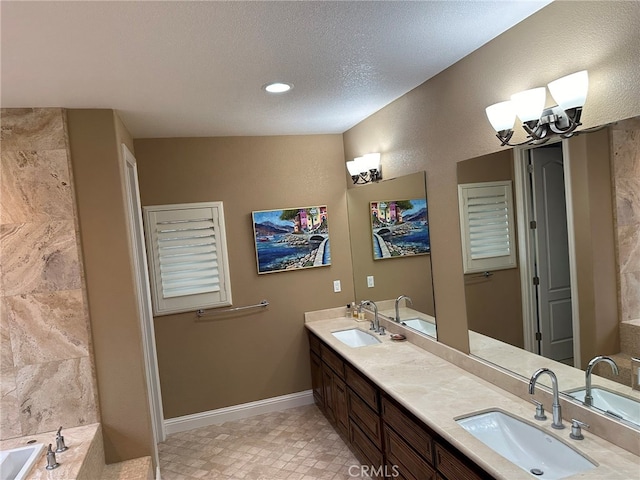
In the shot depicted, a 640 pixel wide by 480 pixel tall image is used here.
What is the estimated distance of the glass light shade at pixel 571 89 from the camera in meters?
1.66

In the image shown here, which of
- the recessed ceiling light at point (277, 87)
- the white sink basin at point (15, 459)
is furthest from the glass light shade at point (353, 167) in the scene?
the white sink basin at point (15, 459)

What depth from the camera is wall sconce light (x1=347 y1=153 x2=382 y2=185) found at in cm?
355

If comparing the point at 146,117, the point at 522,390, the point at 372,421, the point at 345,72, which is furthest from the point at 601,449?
the point at 146,117

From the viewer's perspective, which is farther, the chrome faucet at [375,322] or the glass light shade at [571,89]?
the chrome faucet at [375,322]

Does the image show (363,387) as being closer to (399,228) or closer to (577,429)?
(399,228)

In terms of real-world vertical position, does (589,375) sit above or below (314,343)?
above

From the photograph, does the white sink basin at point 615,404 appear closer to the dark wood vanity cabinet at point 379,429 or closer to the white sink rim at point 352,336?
the dark wood vanity cabinet at point 379,429

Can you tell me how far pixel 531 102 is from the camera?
1842mm

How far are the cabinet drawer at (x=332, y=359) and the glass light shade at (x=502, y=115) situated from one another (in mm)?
2037

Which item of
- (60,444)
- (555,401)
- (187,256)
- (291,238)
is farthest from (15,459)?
(555,401)

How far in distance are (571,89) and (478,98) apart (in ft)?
2.16

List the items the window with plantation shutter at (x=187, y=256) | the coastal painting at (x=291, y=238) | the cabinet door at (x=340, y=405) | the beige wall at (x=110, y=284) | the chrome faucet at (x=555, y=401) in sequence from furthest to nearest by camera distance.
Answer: the coastal painting at (x=291, y=238), the window with plantation shutter at (x=187, y=256), the cabinet door at (x=340, y=405), the beige wall at (x=110, y=284), the chrome faucet at (x=555, y=401)

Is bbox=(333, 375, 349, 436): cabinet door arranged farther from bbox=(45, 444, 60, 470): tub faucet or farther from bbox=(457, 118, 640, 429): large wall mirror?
bbox=(45, 444, 60, 470): tub faucet

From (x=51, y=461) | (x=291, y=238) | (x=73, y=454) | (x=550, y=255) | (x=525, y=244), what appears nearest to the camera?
(x=550, y=255)
